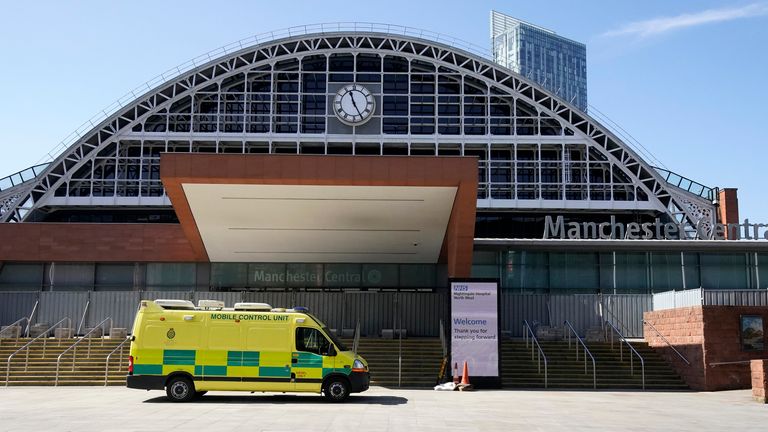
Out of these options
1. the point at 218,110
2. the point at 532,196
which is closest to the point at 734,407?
the point at 532,196

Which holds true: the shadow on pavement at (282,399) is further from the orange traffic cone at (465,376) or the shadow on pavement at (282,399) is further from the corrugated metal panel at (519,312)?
the corrugated metal panel at (519,312)

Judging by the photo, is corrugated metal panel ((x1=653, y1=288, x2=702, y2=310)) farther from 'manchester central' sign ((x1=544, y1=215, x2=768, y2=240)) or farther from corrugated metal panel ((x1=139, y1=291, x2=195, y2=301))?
corrugated metal panel ((x1=139, y1=291, x2=195, y2=301))

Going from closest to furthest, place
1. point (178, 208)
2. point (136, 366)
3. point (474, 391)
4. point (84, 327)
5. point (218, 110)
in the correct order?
1. point (136, 366)
2. point (474, 391)
3. point (178, 208)
4. point (84, 327)
5. point (218, 110)

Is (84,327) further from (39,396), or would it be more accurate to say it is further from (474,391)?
(474,391)

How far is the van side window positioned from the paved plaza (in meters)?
1.21

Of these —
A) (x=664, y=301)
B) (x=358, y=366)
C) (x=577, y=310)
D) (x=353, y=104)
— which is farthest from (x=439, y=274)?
(x=358, y=366)

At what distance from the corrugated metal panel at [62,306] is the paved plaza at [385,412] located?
1016 cm

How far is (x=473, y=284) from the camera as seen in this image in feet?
80.4

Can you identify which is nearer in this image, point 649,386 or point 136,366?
point 136,366

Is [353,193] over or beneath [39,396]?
over

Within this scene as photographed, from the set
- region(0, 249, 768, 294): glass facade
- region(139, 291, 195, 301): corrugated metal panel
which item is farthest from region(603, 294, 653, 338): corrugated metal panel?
region(139, 291, 195, 301): corrugated metal panel

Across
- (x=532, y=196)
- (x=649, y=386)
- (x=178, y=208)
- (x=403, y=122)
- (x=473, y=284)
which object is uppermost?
(x=403, y=122)

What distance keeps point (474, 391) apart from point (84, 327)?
55.9 ft

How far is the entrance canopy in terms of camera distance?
2533 centimetres
